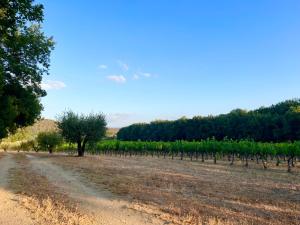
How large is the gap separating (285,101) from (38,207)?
387 feet

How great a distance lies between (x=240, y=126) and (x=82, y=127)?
A: 206 ft

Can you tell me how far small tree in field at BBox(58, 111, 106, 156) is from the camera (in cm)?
5738

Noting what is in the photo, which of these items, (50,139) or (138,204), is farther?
(50,139)

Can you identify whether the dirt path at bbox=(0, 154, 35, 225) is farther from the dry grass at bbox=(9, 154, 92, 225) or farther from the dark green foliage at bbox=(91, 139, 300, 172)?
the dark green foliage at bbox=(91, 139, 300, 172)

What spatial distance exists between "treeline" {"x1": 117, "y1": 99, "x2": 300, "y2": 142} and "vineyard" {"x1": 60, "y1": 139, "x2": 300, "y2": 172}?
18.2 m

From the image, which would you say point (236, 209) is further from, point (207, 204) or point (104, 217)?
point (104, 217)

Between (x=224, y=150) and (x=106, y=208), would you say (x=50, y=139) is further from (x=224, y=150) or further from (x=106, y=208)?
(x=106, y=208)

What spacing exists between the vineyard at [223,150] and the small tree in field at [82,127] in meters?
2.07

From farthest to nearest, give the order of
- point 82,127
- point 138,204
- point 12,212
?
point 82,127
point 138,204
point 12,212

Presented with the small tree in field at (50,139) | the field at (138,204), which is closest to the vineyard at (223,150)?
the small tree in field at (50,139)

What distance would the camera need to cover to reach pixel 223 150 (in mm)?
59094

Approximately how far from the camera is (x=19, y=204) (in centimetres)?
1355

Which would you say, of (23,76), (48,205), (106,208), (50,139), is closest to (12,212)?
(48,205)

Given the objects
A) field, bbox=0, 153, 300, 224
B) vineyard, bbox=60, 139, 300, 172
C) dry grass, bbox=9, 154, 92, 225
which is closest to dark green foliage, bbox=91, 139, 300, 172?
vineyard, bbox=60, 139, 300, 172
